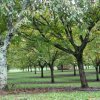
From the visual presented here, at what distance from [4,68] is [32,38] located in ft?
15.6

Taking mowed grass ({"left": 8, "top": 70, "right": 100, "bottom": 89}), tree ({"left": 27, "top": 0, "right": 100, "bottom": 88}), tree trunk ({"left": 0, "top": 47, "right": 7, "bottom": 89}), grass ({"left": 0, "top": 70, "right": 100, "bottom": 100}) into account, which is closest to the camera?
grass ({"left": 0, "top": 70, "right": 100, "bottom": 100})

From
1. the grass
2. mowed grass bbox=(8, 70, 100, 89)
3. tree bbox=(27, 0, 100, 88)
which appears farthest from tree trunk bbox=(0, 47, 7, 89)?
tree bbox=(27, 0, 100, 88)

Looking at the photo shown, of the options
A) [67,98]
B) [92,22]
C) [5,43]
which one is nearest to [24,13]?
[5,43]

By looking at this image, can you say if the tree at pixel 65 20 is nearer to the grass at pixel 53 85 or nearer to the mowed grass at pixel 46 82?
the grass at pixel 53 85

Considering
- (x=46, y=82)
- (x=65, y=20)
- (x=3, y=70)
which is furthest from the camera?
(x=46, y=82)

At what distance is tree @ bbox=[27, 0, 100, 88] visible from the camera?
647 inches

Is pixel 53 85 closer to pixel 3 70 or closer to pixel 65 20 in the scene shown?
pixel 65 20

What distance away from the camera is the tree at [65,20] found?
647 inches

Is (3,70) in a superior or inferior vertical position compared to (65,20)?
inferior

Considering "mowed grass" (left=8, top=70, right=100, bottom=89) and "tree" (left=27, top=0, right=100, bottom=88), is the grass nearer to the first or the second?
"mowed grass" (left=8, top=70, right=100, bottom=89)

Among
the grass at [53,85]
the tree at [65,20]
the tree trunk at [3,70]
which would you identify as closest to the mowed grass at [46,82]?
the grass at [53,85]

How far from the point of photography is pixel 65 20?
19.9m

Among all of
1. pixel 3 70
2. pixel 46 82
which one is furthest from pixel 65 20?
pixel 46 82

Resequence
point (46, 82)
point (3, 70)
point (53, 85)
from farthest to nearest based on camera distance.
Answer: point (46, 82)
point (53, 85)
point (3, 70)
